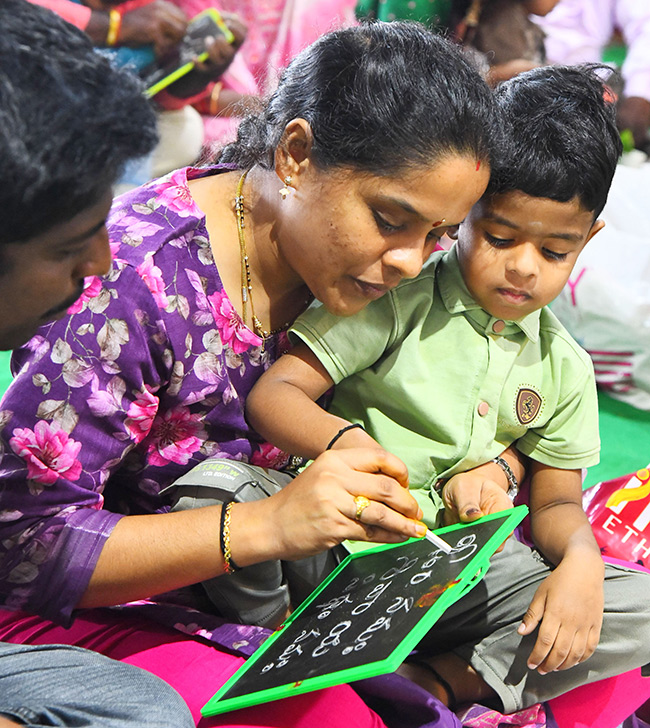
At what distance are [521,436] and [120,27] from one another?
66.4 inches

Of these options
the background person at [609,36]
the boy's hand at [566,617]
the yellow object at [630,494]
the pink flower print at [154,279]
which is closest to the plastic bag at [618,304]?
the background person at [609,36]

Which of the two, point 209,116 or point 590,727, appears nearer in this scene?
point 590,727

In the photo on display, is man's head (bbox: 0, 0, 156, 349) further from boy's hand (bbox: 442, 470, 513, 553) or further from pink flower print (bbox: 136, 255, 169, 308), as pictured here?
boy's hand (bbox: 442, 470, 513, 553)

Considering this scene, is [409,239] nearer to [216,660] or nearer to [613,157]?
[613,157]

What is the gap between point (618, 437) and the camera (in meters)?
2.23

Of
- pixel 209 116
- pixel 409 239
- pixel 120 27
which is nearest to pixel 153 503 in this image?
pixel 409 239

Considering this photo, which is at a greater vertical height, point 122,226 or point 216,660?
point 122,226

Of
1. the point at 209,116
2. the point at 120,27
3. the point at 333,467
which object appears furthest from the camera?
the point at 209,116

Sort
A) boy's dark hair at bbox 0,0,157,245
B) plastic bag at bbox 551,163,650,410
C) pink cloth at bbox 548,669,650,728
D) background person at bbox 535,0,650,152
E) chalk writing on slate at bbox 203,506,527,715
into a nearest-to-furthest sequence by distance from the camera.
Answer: boy's dark hair at bbox 0,0,157,245 < chalk writing on slate at bbox 203,506,527,715 < pink cloth at bbox 548,669,650,728 < plastic bag at bbox 551,163,650,410 < background person at bbox 535,0,650,152

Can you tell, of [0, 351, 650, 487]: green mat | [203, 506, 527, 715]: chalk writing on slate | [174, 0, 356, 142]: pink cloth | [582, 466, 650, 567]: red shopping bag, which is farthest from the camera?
[174, 0, 356, 142]: pink cloth

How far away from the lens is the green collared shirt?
1149 mm

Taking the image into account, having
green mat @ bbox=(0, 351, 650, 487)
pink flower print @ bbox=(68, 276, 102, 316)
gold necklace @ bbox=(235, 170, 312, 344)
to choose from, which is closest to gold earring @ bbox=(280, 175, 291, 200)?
gold necklace @ bbox=(235, 170, 312, 344)

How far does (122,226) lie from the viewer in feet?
3.34

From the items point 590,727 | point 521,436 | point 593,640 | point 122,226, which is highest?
point 122,226
